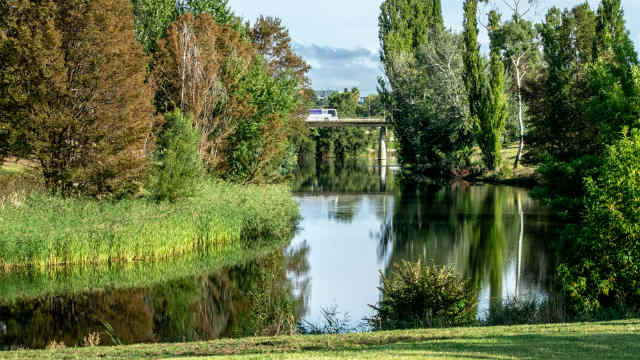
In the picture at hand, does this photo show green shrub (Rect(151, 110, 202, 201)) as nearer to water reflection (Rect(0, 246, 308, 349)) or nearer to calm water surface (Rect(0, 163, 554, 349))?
calm water surface (Rect(0, 163, 554, 349))

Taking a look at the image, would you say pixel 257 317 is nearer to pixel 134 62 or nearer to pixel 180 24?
pixel 134 62

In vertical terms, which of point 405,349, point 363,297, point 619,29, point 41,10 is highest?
point 619,29

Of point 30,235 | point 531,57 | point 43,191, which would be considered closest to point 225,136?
point 43,191

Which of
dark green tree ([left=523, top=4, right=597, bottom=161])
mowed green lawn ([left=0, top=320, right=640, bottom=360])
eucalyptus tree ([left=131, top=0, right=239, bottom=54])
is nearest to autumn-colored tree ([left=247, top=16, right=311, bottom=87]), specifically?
eucalyptus tree ([left=131, top=0, right=239, bottom=54])

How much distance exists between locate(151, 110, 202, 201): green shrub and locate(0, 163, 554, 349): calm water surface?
15.1ft

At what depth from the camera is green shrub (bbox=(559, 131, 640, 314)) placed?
16.2 meters

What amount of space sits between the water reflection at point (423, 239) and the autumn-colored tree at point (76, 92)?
877 centimetres

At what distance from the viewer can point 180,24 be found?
38656 mm

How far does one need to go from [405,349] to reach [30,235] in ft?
53.5

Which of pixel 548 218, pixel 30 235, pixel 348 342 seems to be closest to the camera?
pixel 348 342

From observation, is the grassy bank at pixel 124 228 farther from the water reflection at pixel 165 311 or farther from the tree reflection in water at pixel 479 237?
the tree reflection in water at pixel 479 237

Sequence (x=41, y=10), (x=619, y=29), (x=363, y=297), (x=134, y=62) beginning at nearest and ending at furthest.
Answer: (x=363, y=297) → (x=41, y=10) → (x=134, y=62) → (x=619, y=29)

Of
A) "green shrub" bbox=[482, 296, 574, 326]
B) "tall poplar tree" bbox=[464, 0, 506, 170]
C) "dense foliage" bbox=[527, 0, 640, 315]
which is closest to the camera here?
"green shrub" bbox=[482, 296, 574, 326]

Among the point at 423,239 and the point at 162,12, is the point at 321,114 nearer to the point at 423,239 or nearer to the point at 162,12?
the point at 162,12
